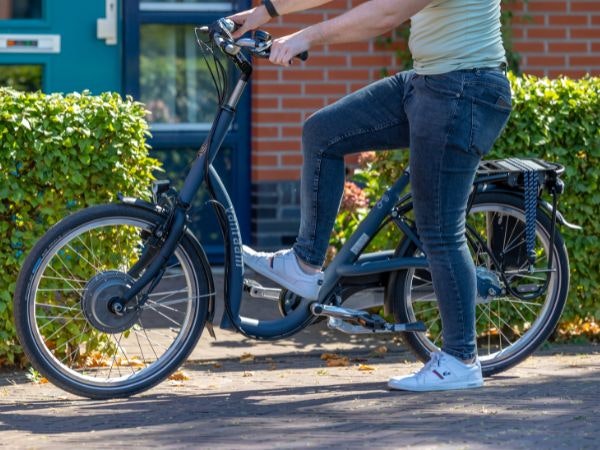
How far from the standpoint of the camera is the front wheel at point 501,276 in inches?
224

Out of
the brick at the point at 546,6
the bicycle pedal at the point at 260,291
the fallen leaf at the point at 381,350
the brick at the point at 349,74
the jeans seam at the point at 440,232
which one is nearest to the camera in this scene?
the jeans seam at the point at 440,232

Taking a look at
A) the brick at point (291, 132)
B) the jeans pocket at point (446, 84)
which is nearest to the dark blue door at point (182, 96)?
the brick at point (291, 132)

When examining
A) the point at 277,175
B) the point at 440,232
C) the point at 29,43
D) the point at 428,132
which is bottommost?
the point at 440,232

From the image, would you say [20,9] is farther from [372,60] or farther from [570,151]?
[570,151]

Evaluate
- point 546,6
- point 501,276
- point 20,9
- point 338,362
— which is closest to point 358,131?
point 501,276

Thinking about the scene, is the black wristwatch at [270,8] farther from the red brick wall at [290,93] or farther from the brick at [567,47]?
the brick at [567,47]

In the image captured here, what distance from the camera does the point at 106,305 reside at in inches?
207

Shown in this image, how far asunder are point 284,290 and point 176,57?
363 cm

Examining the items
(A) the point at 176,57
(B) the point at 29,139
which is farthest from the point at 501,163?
(A) the point at 176,57

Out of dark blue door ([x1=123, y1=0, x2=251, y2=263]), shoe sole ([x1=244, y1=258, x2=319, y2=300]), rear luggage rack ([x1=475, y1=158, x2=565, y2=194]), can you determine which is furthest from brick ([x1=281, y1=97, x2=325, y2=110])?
shoe sole ([x1=244, y1=258, x2=319, y2=300])

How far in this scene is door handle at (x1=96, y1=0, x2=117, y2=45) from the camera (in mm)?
8492

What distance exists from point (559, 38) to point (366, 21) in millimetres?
4336

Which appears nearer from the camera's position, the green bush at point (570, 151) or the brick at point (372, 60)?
the green bush at point (570, 151)

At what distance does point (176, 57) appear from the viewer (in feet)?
29.0
